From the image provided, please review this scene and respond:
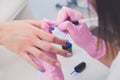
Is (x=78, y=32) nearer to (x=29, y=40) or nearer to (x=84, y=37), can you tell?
(x=84, y=37)

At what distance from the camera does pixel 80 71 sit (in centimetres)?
83

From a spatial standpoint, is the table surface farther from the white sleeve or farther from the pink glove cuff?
the white sleeve

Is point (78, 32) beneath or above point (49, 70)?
above

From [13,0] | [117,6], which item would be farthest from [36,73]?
Result: [117,6]

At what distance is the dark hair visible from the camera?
516mm

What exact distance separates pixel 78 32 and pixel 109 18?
0.72 feet

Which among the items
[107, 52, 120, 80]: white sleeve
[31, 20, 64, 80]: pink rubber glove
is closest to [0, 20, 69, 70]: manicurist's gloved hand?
[31, 20, 64, 80]: pink rubber glove

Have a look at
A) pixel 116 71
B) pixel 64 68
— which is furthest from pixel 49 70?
pixel 116 71

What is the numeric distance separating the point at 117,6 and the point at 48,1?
112cm

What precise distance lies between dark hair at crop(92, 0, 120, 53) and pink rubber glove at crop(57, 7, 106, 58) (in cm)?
15

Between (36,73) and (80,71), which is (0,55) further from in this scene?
(80,71)

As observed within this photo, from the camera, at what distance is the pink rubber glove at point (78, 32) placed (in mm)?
747

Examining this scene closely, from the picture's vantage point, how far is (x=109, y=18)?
55cm

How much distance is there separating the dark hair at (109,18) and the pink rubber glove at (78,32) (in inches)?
6.1
